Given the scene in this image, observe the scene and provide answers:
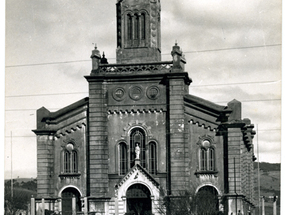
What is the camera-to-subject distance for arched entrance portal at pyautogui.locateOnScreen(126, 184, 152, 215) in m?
42.2

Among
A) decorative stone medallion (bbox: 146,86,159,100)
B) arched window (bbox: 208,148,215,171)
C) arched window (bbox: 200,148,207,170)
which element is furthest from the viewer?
decorative stone medallion (bbox: 146,86,159,100)

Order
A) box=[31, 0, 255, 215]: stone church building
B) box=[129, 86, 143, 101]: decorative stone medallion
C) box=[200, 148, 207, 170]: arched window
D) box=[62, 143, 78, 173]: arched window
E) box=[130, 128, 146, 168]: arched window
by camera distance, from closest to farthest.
Answer: box=[31, 0, 255, 215]: stone church building < box=[200, 148, 207, 170]: arched window < box=[130, 128, 146, 168]: arched window < box=[129, 86, 143, 101]: decorative stone medallion < box=[62, 143, 78, 173]: arched window

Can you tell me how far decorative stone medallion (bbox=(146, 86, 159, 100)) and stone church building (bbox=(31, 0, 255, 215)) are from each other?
3.0 inches

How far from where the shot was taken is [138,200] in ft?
139

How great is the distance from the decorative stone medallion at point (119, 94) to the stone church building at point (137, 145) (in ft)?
0.25

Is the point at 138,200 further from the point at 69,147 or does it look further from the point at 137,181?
the point at 69,147

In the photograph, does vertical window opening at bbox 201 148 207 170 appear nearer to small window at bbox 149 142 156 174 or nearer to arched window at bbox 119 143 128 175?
small window at bbox 149 142 156 174

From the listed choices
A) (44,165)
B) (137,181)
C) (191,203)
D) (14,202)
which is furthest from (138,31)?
(14,202)

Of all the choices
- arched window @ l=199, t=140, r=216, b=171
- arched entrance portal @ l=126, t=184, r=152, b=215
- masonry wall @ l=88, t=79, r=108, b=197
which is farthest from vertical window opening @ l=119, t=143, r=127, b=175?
arched window @ l=199, t=140, r=216, b=171

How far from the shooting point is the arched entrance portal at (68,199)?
42938 mm

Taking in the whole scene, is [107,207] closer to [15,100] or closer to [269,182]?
[15,100]

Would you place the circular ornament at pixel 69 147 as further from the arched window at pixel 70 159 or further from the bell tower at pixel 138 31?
the bell tower at pixel 138 31

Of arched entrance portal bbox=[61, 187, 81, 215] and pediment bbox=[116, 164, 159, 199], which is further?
arched entrance portal bbox=[61, 187, 81, 215]

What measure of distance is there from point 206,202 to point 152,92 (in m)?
9.92
